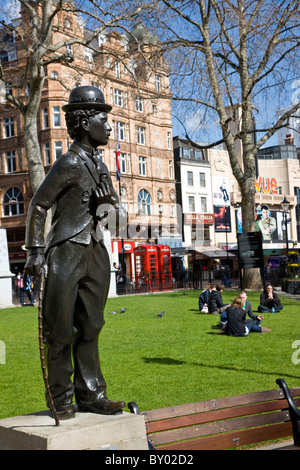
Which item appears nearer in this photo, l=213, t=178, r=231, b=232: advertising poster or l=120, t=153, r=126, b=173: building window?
l=120, t=153, r=126, b=173: building window

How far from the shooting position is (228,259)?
52.1 m

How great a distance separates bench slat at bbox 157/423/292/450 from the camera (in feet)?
14.5

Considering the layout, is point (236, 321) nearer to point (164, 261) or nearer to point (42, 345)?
point (42, 345)

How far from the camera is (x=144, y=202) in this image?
49.4 meters

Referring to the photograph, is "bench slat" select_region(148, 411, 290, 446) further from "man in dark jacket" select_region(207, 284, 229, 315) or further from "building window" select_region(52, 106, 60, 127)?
"building window" select_region(52, 106, 60, 127)

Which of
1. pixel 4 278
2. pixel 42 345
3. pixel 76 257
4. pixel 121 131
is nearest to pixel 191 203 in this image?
pixel 121 131

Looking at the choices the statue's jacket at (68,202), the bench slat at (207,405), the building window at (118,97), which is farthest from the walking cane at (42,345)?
the building window at (118,97)

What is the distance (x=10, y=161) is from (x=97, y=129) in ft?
139

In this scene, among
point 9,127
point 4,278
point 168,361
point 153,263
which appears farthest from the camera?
point 9,127

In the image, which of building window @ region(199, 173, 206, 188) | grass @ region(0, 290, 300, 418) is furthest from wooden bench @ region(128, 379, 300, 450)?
building window @ region(199, 173, 206, 188)

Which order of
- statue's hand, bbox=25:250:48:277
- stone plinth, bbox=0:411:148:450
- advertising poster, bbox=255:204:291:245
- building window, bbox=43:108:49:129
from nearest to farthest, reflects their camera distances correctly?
1. stone plinth, bbox=0:411:148:450
2. statue's hand, bbox=25:250:48:277
3. building window, bbox=43:108:49:129
4. advertising poster, bbox=255:204:291:245

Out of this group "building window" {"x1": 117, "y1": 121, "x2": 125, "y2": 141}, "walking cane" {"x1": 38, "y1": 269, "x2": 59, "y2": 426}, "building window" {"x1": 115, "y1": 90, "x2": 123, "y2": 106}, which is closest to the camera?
"walking cane" {"x1": 38, "y1": 269, "x2": 59, "y2": 426}

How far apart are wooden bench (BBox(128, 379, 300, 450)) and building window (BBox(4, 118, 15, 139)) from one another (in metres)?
42.5
